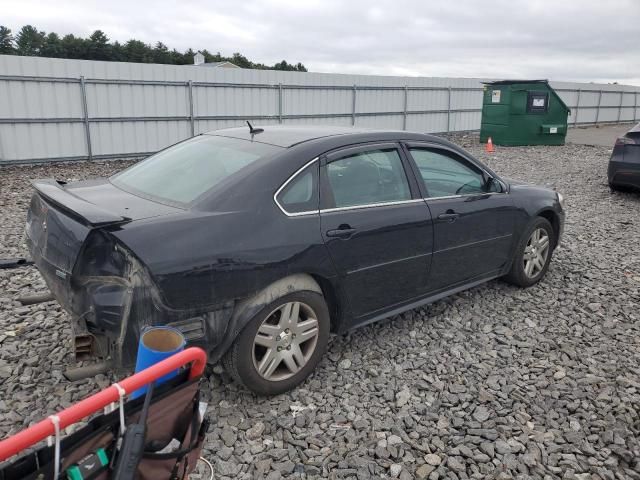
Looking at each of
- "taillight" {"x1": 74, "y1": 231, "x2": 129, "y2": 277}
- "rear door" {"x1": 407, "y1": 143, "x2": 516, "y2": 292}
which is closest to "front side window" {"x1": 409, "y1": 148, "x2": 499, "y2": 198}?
"rear door" {"x1": 407, "y1": 143, "x2": 516, "y2": 292}

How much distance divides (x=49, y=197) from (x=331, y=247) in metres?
1.67

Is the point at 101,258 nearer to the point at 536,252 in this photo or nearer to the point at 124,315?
the point at 124,315

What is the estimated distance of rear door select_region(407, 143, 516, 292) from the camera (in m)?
3.91

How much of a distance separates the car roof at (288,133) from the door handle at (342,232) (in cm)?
63

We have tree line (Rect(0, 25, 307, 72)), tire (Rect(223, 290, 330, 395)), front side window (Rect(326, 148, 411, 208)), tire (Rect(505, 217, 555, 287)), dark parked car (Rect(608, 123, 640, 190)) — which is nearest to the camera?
tire (Rect(223, 290, 330, 395))

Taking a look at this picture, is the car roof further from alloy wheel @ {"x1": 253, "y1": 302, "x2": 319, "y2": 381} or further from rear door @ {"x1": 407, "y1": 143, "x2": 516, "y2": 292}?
alloy wheel @ {"x1": 253, "y1": 302, "x2": 319, "y2": 381}

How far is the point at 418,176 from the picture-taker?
A: 152 inches

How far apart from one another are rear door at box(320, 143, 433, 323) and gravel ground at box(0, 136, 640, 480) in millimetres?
495

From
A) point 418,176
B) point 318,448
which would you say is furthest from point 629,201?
point 318,448

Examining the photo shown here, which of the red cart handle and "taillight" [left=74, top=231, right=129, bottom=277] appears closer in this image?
the red cart handle

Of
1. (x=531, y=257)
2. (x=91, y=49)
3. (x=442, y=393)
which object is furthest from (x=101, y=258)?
(x=91, y=49)

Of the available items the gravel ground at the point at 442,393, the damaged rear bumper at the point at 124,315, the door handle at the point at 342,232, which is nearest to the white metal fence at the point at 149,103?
the gravel ground at the point at 442,393

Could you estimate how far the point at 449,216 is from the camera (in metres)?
3.93

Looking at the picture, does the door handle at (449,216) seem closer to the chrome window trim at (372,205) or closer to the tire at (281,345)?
the chrome window trim at (372,205)
